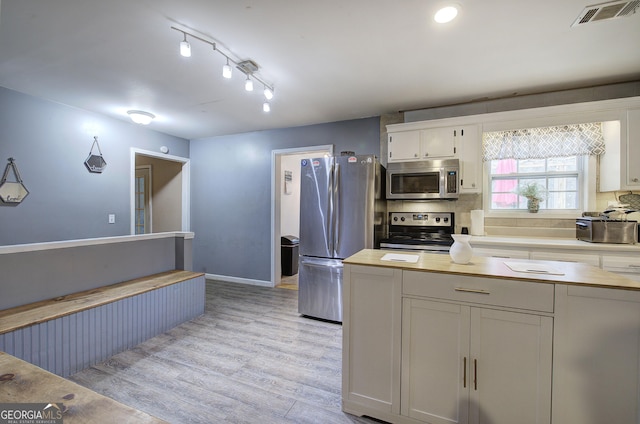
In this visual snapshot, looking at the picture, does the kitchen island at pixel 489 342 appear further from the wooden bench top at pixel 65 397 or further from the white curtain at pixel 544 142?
the white curtain at pixel 544 142

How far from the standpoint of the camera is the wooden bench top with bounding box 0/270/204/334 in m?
1.84

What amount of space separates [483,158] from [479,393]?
Answer: 8.30 ft

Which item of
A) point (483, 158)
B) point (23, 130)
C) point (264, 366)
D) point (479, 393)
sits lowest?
point (264, 366)

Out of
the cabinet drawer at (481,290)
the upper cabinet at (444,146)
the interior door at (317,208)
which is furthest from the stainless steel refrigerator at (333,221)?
the cabinet drawer at (481,290)

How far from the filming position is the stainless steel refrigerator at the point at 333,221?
3014 millimetres

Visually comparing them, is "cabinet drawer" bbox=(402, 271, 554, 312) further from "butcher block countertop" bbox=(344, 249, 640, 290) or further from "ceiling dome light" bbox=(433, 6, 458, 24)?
"ceiling dome light" bbox=(433, 6, 458, 24)

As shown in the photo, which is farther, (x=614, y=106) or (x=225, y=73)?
(x=614, y=106)

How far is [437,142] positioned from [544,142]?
1094mm

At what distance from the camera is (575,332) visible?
4.10 ft

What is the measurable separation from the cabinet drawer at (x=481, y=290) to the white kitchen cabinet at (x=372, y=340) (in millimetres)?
106

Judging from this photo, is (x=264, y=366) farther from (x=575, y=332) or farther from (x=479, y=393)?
(x=575, y=332)

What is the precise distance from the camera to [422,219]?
3.40 metres

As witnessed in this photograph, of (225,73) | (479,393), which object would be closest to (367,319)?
(479,393)

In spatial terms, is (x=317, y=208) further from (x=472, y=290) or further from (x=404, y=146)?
(x=472, y=290)
